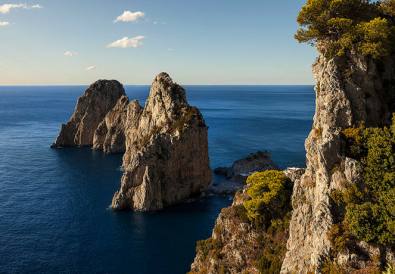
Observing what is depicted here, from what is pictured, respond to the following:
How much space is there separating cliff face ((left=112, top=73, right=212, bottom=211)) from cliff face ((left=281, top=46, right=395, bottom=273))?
4703 centimetres

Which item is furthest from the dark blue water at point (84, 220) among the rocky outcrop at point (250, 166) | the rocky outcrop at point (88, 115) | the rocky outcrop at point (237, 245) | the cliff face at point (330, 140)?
the cliff face at point (330, 140)

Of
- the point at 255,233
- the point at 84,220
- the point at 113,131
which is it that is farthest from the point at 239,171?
the point at 113,131

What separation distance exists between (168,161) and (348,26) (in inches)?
2212

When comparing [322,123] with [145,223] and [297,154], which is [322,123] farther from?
[297,154]

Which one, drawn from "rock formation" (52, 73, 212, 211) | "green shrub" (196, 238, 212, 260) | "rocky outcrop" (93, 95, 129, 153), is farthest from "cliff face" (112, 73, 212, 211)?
"rocky outcrop" (93, 95, 129, 153)

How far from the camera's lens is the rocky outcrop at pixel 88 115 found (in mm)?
133875

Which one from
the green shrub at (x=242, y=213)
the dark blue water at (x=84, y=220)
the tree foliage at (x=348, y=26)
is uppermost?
the tree foliage at (x=348, y=26)

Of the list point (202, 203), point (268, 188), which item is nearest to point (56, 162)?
point (202, 203)

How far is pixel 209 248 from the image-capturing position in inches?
1641

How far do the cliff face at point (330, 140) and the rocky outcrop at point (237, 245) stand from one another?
4598mm

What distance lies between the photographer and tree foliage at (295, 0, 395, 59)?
30.2m

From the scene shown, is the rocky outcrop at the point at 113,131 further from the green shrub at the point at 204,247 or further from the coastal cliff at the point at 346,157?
the coastal cliff at the point at 346,157

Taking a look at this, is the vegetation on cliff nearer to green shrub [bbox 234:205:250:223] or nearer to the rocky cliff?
green shrub [bbox 234:205:250:223]

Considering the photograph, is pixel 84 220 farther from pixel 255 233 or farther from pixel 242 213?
pixel 255 233
